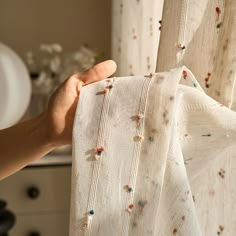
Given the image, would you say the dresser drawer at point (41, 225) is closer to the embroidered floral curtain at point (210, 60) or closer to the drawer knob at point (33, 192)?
the drawer knob at point (33, 192)

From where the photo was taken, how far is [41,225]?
144 cm

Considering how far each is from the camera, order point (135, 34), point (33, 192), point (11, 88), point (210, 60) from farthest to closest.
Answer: point (33, 192)
point (11, 88)
point (135, 34)
point (210, 60)

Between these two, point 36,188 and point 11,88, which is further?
point 36,188

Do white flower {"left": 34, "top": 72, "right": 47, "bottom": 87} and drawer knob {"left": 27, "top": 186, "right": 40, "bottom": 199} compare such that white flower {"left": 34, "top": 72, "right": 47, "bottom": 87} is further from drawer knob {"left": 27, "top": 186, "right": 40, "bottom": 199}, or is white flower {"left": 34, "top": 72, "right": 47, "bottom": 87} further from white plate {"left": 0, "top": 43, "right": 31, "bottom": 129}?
drawer knob {"left": 27, "top": 186, "right": 40, "bottom": 199}

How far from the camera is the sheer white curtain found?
1.10 metres

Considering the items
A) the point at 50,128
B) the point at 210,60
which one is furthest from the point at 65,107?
the point at 210,60

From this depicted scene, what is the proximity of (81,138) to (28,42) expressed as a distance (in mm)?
1235

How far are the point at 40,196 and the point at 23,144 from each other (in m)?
0.87

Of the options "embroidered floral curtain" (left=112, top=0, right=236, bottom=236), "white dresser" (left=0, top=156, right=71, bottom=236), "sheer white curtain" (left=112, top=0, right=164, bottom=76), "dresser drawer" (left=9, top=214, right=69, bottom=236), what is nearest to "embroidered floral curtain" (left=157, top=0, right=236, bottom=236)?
"embroidered floral curtain" (left=112, top=0, right=236, bottom=236)

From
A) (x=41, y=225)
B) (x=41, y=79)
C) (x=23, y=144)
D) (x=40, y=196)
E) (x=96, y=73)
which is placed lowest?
(x=41, y=225)

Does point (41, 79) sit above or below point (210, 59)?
below

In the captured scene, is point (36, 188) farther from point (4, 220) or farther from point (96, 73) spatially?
point (96, 73)

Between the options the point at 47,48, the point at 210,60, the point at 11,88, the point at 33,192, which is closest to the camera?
the point at 210,60

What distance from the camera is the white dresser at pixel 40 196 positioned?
138cm
